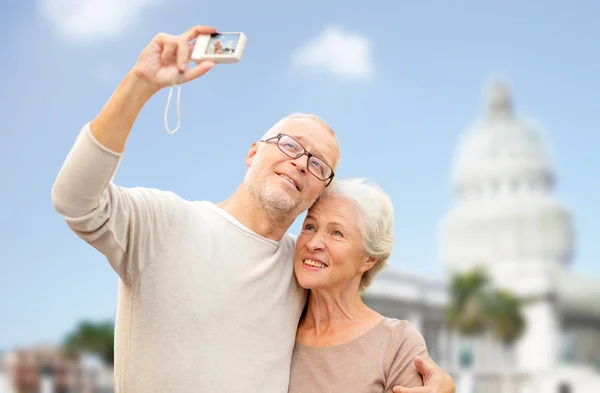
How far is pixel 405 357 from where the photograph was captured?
9.58 ft

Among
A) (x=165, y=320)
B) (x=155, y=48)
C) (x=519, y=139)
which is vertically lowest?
(x=165, y=320)

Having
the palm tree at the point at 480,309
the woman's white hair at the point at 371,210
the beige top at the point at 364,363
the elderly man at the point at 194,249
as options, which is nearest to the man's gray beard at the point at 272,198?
the elderly man at the point at 194,249

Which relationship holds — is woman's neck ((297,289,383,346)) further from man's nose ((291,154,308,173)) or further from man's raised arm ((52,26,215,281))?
man's raised arm ((52,26,215,281))

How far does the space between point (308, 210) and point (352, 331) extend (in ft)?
1.53

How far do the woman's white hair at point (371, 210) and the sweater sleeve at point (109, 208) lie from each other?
646 millimetres

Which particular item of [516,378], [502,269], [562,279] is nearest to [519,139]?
Answer: [502,269]

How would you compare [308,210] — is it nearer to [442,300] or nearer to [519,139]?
[442,300]

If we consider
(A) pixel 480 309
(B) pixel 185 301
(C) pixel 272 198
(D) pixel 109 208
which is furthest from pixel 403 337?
(A) pixel 480 309

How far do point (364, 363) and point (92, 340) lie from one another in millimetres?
26666

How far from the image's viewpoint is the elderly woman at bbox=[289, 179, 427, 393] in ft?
9.51

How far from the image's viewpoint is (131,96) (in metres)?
2.33

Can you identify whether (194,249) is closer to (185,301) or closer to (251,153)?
(185,301)

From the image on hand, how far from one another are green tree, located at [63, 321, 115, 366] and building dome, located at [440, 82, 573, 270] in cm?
2414

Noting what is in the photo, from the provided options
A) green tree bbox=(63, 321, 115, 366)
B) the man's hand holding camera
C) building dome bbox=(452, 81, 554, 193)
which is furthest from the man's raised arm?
building dome bbox=(452, 81, 554, 193)
